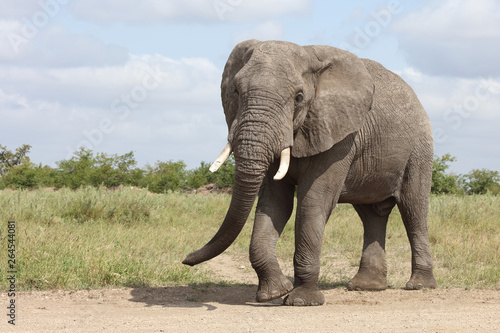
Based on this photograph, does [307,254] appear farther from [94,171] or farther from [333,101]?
[94,171]

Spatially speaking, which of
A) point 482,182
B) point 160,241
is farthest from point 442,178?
point 160,241

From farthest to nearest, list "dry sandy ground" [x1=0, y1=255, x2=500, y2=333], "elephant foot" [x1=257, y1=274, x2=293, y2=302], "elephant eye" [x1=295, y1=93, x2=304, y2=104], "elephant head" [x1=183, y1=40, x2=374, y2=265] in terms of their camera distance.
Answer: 1. "elephant foot" [x1=257, y1=274, x2=293, y2=302]
2. "elephant eye" [x1=295, y1=93, x2=304, y2=104]
3. "elephant head" [x1=183, y1=40, x2=374, y2=265]
4. "dry sandy ground" [x1=0, y1=255, x2=500, y2=333]

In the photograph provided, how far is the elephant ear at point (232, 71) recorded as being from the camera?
6.80 meters

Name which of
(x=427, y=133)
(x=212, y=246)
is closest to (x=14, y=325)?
(x=212, y=246)

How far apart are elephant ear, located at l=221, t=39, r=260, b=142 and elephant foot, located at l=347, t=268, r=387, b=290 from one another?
10.2ft

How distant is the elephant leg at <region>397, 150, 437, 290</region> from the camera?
28.2 feet

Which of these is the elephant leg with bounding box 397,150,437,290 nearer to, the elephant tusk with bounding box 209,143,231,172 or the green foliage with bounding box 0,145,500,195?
the elephant tusk with bounding box 209,143,231,172

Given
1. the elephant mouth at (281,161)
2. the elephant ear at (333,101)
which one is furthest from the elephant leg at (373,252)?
the elephant mouth at (281,161)

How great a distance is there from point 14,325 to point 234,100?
301 centimetres

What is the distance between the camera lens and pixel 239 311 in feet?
21.9

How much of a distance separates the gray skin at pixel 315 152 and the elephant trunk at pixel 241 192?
11 millimetres

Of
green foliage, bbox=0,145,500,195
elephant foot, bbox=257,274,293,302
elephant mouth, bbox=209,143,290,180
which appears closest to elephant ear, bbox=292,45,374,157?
elephant mouth, bbox=209,143,290,180

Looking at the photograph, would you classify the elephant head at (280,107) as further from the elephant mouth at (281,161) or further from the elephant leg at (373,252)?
the elephant leg at (373,252)

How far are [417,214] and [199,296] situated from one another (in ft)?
10.2
